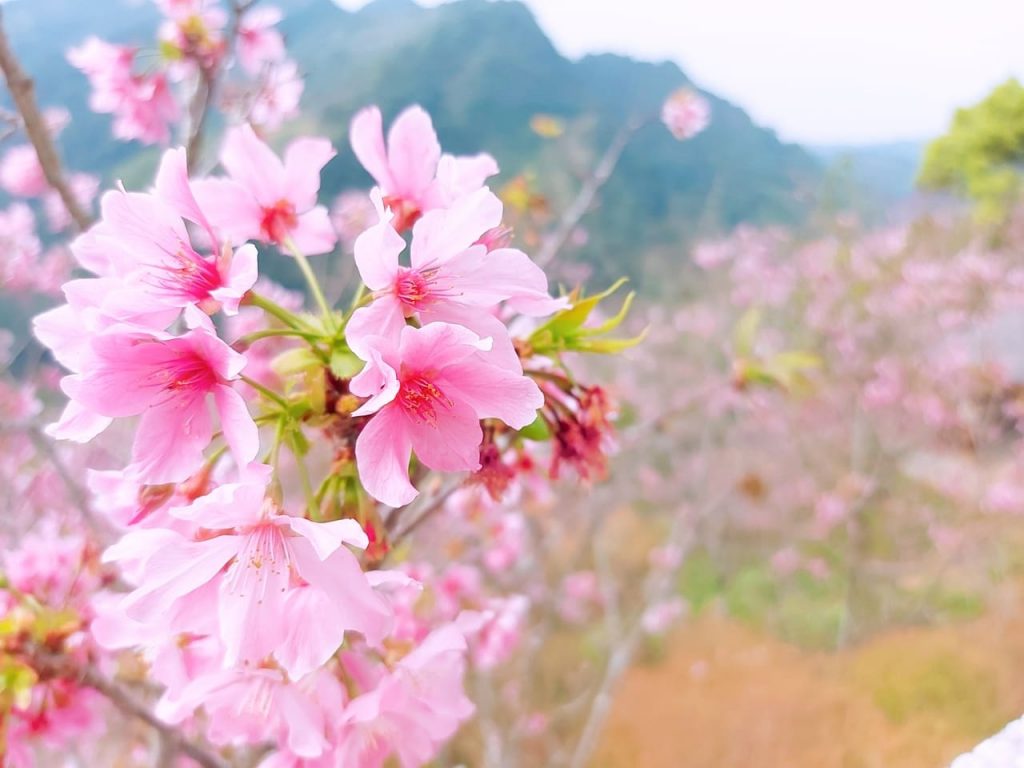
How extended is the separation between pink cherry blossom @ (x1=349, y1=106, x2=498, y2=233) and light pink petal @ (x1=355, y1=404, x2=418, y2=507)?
194 mm

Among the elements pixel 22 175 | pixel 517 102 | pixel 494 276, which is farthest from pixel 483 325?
pixel 517 102

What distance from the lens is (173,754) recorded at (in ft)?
2.80

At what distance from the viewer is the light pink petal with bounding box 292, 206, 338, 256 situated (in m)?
0.58

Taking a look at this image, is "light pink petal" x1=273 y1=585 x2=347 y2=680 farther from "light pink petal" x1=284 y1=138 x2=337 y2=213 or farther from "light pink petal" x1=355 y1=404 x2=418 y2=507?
"light pink petal" x1=284 y1=138 x2=337 y2=213

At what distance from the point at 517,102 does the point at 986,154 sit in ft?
19.2

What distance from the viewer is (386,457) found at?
43 centimetres

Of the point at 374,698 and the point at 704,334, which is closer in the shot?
the point at 374,698

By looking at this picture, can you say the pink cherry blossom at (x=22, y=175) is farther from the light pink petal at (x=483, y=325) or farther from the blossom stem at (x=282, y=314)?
the light pink petal at (x=483, y=325)

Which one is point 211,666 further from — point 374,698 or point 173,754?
point 173,754

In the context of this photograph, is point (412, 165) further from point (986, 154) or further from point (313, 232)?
point (986, 154)

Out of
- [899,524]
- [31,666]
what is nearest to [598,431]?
[31,666]

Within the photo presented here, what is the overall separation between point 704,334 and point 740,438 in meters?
0.93

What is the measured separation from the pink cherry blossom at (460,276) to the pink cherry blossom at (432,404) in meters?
0.02

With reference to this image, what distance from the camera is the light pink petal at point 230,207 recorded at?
522 mm
